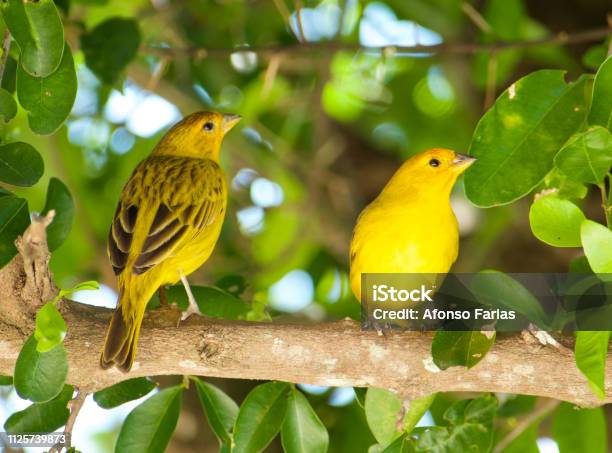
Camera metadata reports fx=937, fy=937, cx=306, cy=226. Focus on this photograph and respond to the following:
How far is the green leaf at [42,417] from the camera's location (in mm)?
3586

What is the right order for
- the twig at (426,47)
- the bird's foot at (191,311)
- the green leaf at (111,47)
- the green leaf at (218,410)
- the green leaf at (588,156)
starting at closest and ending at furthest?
the green leaf at (588,156)
the bird's foot at (191,311)
the green leaf at (218,410)
the green leaf at (111,47)
the twig at (426,47)

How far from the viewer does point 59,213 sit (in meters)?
3.86

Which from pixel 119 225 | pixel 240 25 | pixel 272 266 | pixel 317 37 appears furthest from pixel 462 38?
pixel 119 225

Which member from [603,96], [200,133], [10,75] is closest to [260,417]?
[603,96]

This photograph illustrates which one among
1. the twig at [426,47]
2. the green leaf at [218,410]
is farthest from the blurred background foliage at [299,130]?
the green leaf at [218,410]

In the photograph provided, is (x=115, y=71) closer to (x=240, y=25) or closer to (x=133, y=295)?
(x=133, y=295)

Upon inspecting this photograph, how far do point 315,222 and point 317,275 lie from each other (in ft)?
1.44

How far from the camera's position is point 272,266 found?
21.5 ft

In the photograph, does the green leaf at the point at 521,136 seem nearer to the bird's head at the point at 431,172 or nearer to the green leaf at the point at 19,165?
the bird's head at the point at 431,172

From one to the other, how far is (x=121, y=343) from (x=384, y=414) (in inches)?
40.6

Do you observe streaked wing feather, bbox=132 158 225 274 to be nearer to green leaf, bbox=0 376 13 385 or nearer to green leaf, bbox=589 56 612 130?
green leaf, bbox=0 376 13 385

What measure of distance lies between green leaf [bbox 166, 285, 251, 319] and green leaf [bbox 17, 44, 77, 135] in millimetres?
1075

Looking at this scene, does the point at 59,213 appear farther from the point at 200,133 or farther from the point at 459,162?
the point at 459,162

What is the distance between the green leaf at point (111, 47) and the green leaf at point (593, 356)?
9.16 ft
